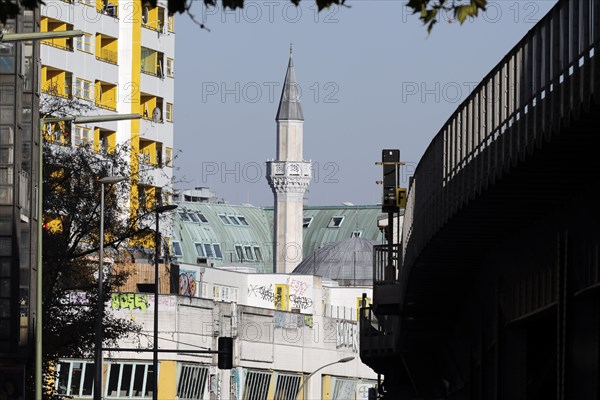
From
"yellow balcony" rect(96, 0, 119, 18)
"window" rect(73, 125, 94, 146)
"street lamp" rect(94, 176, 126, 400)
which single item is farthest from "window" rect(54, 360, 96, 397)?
"street lamp" rect(94, 176, 126, 400)

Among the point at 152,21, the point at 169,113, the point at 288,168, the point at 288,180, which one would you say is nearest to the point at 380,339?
the point at 152,21

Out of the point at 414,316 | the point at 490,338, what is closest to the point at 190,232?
the point at 414,316

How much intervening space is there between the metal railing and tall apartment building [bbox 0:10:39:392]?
42.5 feet

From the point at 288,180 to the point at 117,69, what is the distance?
273ft

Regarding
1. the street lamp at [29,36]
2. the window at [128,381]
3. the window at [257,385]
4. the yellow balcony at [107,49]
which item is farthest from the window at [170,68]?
the street lamp at [29,36]

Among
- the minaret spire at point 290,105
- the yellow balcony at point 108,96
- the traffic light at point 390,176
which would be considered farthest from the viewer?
the minaret spire at point 290,105

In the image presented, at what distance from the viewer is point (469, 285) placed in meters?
36.3

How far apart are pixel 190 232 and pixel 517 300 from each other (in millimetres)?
160720

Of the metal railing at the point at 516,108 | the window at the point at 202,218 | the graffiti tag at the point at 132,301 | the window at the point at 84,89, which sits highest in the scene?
the window at the point at 84,89

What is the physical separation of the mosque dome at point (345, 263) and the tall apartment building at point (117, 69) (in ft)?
140

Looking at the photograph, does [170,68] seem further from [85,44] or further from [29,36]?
[29,36]

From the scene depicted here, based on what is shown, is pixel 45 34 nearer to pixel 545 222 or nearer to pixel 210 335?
pixel 545 222

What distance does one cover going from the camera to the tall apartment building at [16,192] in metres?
42.3

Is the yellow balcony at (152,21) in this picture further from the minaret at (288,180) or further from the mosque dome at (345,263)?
the minaret at (288,180)
